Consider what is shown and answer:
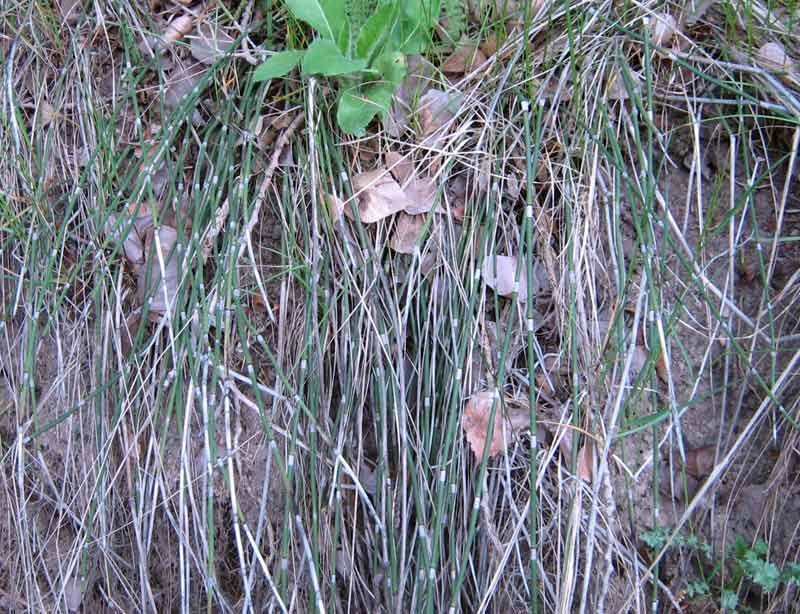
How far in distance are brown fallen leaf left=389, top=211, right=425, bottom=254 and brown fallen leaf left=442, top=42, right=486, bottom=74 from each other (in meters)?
0.35

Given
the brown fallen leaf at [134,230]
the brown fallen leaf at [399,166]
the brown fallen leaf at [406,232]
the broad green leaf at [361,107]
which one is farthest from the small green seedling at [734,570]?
the brown fallen leaf at [134,230]

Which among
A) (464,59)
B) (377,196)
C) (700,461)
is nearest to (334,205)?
(377,196)

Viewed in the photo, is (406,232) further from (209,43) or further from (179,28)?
(179,28)

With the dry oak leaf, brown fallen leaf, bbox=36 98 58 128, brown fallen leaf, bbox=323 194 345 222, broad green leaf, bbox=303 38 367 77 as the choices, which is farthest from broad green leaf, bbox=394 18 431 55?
brown fallen leaf, bbox=36 98 58 128

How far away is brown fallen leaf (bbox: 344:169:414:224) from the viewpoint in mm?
1350

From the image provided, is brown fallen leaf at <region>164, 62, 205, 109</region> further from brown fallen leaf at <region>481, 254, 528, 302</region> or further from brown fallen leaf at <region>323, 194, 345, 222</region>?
brown fallen leaf at <region>481, 254, 528, 302</region>

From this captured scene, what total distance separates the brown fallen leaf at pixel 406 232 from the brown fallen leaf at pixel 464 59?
13.9 inches

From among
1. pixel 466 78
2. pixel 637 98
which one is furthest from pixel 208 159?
pixel 637 98

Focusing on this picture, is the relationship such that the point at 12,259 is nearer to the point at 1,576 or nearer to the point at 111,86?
the point at 111,86

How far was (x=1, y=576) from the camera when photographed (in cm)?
148

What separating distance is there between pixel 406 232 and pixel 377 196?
0.31 ft

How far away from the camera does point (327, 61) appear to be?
1257 mm

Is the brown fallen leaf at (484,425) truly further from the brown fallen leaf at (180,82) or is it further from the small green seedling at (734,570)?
the brown fallen leaf at (180,82)

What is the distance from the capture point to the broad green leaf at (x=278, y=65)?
1.31 metres
